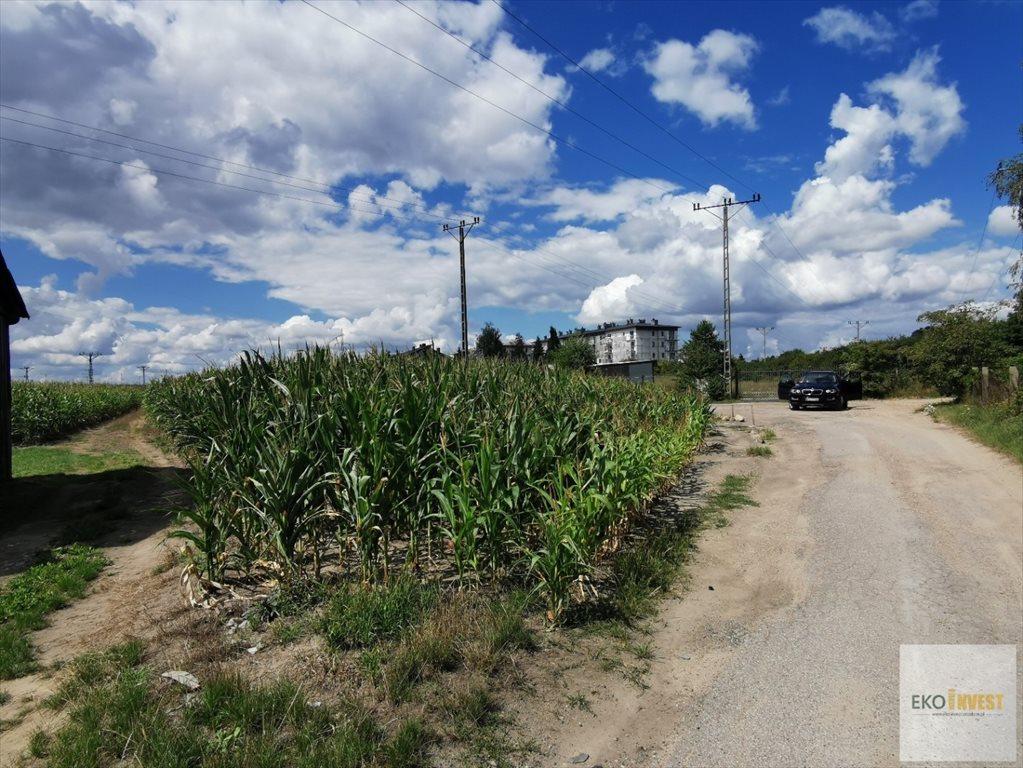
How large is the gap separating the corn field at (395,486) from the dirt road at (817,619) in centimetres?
108

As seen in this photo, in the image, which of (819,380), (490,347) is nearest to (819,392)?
(819,380)

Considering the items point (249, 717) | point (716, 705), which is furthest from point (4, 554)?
point (716, 705)

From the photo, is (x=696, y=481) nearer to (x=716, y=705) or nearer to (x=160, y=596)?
(x=716, y=705)

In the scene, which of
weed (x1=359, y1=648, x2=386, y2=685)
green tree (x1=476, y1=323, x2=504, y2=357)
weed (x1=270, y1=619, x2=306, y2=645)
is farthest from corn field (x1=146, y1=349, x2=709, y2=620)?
green tree (x1=476, y1=323, x2=504, y2=357)

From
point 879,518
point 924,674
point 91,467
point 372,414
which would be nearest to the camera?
point 924,674

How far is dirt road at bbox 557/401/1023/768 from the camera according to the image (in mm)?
3184

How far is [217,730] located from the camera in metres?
3.01

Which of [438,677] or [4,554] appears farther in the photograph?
[4,554]

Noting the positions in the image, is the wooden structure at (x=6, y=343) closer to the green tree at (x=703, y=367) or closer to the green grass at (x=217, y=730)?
the green grass at (x=217, y=730)

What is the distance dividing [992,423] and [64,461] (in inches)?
873

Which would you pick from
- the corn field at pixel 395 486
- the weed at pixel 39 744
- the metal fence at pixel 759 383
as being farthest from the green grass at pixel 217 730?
the metal fence at pixel 759 383

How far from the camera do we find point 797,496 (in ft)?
28.9

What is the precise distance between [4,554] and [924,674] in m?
8.99

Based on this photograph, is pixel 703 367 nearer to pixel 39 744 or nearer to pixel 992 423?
pixel 992 423
